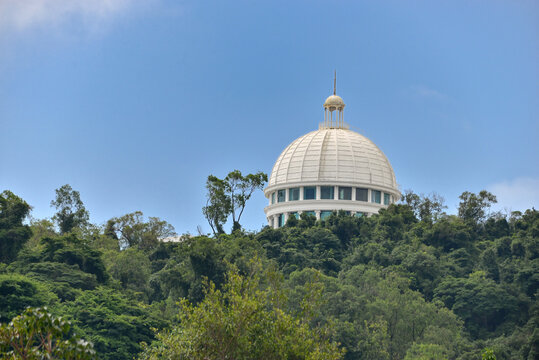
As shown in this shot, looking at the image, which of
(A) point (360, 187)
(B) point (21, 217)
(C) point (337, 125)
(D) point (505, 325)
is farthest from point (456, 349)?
(C) point (337, 125)

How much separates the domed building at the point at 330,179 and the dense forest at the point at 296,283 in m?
7.26

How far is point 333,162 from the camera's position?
89188mm

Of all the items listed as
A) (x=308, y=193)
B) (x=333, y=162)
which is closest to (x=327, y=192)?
(x=308, y=193)

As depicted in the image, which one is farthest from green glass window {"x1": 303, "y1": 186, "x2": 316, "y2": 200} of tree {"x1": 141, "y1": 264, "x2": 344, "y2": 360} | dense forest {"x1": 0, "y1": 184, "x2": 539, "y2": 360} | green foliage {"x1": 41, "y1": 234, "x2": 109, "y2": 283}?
tree {"x1": 141, "y1": 264, "x2": 344, "y2": 360}

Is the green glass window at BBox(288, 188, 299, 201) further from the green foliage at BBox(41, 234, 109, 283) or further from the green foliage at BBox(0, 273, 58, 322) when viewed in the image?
the green foliage at BBox(0, 273, 58, 322)

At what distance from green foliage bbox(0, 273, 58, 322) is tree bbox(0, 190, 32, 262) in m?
9.69

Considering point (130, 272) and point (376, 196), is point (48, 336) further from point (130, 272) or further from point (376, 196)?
point (376, 196)

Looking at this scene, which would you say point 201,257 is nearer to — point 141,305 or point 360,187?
point 141,305

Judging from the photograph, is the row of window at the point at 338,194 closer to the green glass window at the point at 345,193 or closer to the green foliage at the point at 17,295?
the green glass window at the point at 345,193

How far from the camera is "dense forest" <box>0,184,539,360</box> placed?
33.7 m

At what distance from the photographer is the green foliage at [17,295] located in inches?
1964

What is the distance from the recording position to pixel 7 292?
5038 cm

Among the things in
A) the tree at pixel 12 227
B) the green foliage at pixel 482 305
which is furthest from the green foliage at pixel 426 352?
the tree at pixel 12 227

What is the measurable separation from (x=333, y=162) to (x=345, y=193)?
9.94 feet
